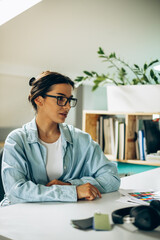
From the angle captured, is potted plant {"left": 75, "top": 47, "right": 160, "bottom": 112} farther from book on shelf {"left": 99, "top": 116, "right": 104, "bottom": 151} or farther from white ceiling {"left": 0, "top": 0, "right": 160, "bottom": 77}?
white ceiling {"left": 0, "top": 0, "right": 160, "bottom": 77}

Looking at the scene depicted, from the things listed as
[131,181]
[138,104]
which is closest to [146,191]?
[131,181]

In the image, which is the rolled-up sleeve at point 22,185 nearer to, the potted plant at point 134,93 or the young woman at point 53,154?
the young woman at point 53,154

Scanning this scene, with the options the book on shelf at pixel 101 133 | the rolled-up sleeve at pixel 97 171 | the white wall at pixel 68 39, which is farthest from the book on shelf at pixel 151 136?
the rolled-up sleeve at pixel 97 171

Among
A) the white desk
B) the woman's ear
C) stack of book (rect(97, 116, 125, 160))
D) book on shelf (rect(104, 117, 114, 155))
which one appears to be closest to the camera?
the white desk

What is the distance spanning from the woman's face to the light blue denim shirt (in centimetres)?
9

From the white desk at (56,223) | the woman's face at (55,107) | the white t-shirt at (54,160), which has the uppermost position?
the woman's face at (55,107)

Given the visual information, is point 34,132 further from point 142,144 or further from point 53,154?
point 142,144

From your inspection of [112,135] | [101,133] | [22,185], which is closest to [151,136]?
[112,135]

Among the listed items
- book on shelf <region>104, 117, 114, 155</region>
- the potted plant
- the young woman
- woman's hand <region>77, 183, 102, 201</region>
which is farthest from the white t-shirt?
book on shelf <region>104, 117, 114, 155</region>

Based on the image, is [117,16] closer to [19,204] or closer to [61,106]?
[61,106]

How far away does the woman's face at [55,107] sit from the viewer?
1.67m

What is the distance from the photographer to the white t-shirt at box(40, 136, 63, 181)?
1626mm

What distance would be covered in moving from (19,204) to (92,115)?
210 cm

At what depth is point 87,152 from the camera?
5.63 feet
